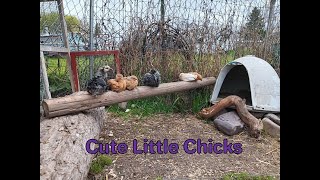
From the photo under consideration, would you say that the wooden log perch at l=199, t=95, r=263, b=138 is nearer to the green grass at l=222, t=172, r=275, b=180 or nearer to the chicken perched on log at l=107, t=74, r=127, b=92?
the green grass at l=222, t=172, r=275, b=180

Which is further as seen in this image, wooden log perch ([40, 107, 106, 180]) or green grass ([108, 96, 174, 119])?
green grass ([108, 96, 174, 119])

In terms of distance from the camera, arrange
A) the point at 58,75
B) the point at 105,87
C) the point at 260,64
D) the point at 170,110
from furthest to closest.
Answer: the point at 58,75 < the point at 170,110 < the point at 260,64 < the point at 105,87

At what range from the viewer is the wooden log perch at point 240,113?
2.92m

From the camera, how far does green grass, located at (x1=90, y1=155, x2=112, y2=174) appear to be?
2124 millimetres

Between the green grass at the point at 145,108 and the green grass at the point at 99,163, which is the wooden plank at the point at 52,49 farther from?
the green grass at the point at 99,163

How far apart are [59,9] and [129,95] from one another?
1254 mm

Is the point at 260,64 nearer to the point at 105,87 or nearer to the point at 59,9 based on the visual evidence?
the point at 105,87

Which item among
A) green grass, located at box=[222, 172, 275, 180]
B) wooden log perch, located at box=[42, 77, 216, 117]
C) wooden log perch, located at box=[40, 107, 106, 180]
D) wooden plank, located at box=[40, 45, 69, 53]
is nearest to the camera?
wooden log perch, located at box=[40, 107, 106, 180]

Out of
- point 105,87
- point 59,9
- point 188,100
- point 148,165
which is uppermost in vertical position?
point 59,9

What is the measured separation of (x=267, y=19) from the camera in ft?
15.2

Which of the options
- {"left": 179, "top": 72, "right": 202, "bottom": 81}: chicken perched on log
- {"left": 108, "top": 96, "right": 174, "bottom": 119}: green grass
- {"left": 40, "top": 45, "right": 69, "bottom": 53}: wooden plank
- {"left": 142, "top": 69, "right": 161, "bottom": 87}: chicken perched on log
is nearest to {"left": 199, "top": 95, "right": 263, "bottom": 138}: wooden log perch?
{"left": 179, "top": 72, "right": 202, "bottom": 81}: chicken perched on log

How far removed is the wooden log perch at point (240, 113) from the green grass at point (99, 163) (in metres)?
1.43

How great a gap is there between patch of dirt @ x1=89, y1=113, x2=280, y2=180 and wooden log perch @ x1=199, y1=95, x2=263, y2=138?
0.09 m

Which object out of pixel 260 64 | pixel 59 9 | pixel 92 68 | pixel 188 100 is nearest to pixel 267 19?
pixel 260 64
